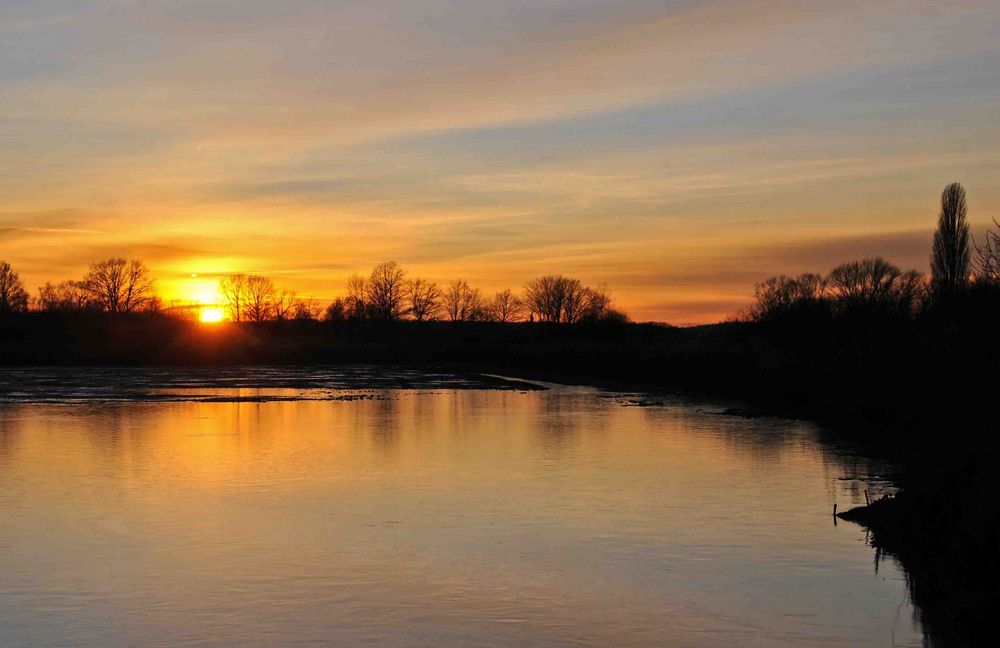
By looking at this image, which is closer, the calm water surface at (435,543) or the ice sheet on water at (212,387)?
the calm water surface at (435,543)

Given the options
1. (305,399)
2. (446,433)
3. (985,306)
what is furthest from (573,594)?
(305,399)

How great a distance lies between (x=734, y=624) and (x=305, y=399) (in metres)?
29.9

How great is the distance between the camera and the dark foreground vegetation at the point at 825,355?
38.9 ft

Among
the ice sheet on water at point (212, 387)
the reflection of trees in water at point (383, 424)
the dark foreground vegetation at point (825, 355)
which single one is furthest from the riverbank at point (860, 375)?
the reflection of trees in water at point (383, 424)

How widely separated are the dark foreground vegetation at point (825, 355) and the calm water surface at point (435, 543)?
2.37 ft

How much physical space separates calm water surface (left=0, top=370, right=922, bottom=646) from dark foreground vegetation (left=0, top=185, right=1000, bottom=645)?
0.72 m

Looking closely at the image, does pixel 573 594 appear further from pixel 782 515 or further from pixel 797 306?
pixel 797 306

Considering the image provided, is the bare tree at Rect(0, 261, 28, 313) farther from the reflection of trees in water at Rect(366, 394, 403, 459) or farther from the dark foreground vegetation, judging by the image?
the reflection of trees in water at Rect(366, 394, 403, 459)

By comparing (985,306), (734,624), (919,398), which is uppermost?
(985,306)

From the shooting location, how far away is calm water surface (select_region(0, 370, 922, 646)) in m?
9.73

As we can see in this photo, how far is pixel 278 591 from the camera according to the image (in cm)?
1077

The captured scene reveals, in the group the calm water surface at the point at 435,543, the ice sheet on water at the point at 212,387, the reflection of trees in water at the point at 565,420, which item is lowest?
the calm water surface at the point at 435,543

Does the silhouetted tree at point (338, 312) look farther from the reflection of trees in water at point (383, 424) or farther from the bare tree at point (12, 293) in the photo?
the reflection of trees in water at point (383, 424)

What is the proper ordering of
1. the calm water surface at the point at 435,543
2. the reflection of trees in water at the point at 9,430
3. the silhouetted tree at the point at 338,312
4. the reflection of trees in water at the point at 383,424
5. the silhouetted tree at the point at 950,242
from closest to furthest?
the calm water surface at the point at 435,543, the reflection of trees in water at the point at 9,430, the reflection of trees in water at the point at 383,424, the silhouetted tree at the point at 950,242, the silhouetted tree at the point at 338,312
